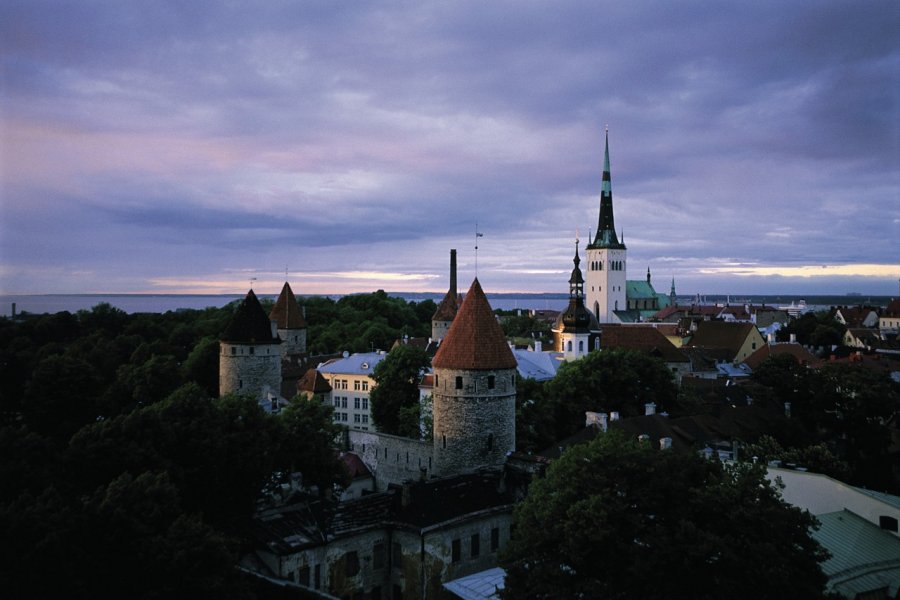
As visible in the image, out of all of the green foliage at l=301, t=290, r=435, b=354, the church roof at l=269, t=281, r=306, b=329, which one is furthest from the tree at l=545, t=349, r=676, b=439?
the green foliage at l=301, t=290, r=435, b=354

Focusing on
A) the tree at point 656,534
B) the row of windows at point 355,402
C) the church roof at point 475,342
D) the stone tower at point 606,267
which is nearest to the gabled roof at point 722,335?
the stone tower at point 606,267

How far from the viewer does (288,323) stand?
6875cm

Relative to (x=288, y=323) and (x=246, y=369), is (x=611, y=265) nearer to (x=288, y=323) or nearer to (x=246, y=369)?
(x=288, y=323)

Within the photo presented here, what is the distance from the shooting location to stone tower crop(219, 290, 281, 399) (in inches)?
1799

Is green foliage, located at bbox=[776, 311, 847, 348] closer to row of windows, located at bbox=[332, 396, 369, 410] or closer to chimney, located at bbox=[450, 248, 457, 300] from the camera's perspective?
chimney, located at bbox=[450, 248, 457, 300]

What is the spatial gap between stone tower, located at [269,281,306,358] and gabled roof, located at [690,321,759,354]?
41.1 meters

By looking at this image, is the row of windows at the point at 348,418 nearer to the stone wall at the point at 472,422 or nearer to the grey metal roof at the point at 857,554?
the stone wall at the point at 472,422

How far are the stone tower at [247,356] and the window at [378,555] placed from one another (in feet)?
78.3

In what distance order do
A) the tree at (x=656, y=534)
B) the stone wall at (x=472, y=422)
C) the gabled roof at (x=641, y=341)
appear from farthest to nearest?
the gabled roof at (x=641, y=341), the stone wall at (x=472, y=422), the tree at (x=656, y=534)

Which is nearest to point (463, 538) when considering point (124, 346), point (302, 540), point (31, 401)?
point (302, 540)

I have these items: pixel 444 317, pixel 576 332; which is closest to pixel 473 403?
pixel 576 332

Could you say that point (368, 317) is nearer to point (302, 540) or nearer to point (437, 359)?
point (437, 359)

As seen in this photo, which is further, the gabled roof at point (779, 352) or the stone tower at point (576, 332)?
the gabled roof at point (779, 352)

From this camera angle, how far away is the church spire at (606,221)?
112 meters
